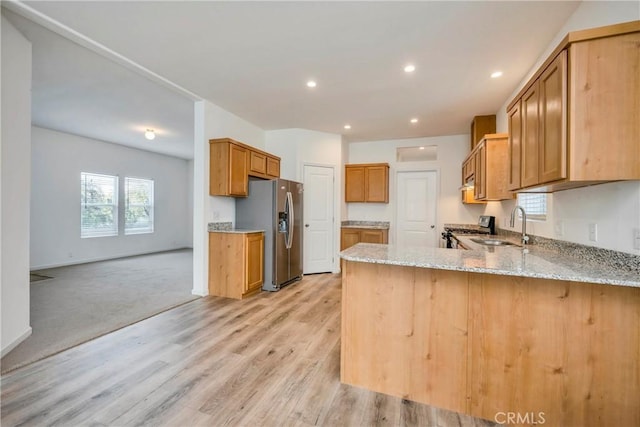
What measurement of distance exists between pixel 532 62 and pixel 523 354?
9.27 feet

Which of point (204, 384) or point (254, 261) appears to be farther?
point (254, 261)

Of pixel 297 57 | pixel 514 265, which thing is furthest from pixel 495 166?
pixel 297 57

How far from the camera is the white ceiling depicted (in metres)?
2.11

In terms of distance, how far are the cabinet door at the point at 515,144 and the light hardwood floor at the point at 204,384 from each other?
5.71ft

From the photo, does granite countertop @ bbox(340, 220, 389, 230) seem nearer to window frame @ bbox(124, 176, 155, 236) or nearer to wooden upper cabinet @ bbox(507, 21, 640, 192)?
wooden upper cabinet @ bbox(507, 21, 640, 192)

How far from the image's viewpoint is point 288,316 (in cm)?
317

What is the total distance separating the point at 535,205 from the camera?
277cm

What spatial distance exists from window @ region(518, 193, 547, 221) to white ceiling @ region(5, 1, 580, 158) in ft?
4.49

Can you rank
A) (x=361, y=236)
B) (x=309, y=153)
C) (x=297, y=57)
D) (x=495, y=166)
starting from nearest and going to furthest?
1. (x=297, y=57)
2. (x=495, y=166)
3. (x=309, y=153)
4. (x=361, y=236)

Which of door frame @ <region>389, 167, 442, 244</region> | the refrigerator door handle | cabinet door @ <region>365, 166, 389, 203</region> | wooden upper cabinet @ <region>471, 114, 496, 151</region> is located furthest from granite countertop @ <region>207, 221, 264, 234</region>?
wooden upper cabinet @ <region>471, 114, 496, 151</region>

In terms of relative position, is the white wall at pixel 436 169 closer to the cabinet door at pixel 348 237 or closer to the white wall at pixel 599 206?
the cabinet door at pixel 348 237

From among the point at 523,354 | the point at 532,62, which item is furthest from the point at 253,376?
the point at 532,62

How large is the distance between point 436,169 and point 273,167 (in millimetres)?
3341

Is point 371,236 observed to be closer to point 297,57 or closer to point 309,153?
point 309,153
